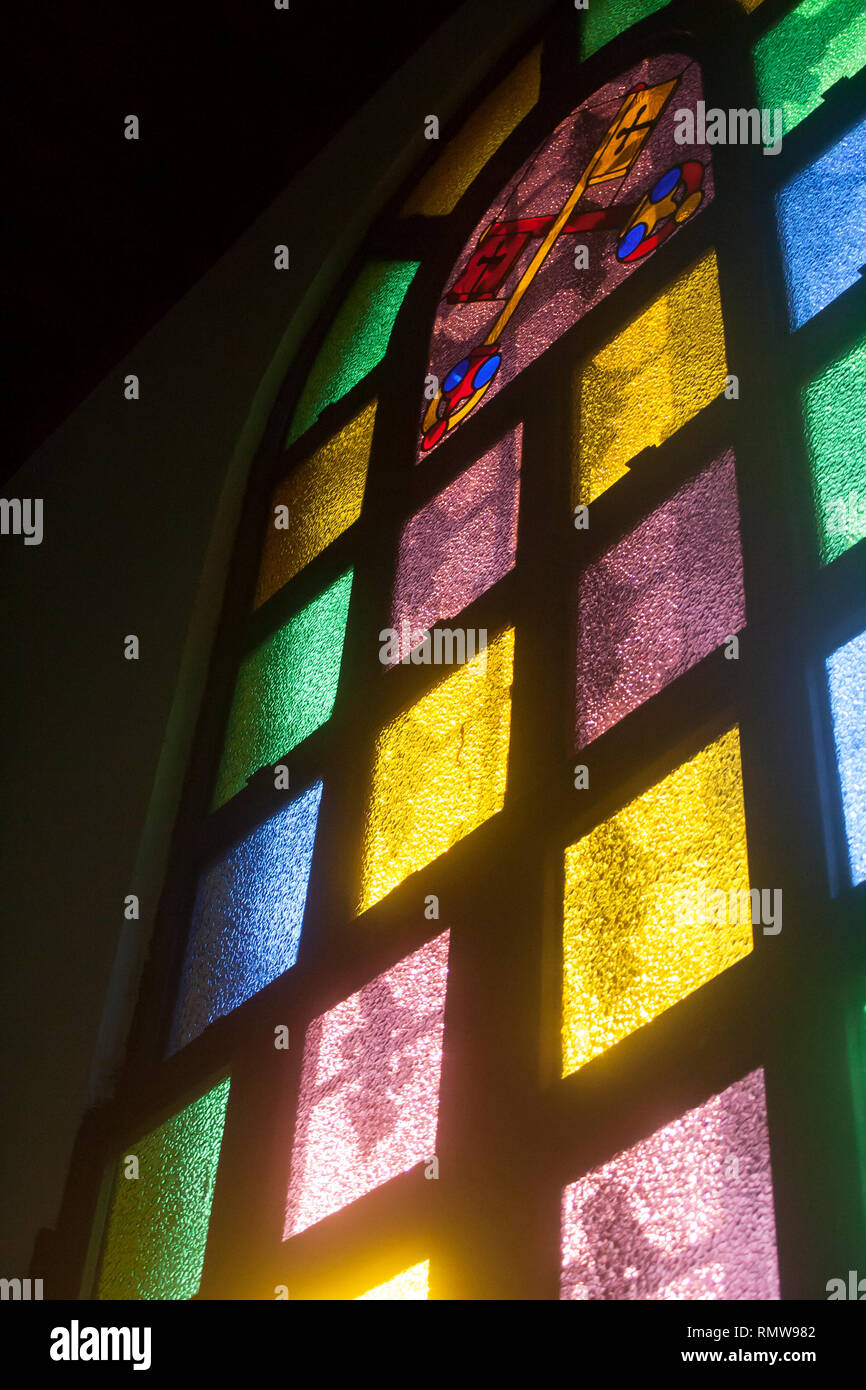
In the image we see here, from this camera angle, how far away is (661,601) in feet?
5.76

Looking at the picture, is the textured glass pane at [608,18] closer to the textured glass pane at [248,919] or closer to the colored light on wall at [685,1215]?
the textured glass pane at [248,919]

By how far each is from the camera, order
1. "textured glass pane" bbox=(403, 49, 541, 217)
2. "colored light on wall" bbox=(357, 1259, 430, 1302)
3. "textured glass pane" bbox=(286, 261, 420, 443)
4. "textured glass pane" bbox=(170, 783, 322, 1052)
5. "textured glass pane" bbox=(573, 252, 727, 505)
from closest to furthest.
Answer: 1. "colored light on wall" bbox=(357, 1259, 430, 1302)
2. "textured glass pane" bbox=(573, 252, 727, 505)
3. "textured glass pane" bbox=(170, 783, 322, 1052)
4. "textured glass pane" bbox=(286, 261, 420, 443)
5. "textured glass pane" bbox=(403, 49, 541, 217)

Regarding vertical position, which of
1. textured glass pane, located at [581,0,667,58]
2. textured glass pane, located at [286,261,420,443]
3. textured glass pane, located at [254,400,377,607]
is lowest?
textured glass pane, located at [254,400,377,607]

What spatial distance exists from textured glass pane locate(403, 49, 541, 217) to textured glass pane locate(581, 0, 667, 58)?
0.15m

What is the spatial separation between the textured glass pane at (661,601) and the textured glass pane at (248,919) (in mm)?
530

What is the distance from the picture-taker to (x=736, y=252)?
199 centimetres

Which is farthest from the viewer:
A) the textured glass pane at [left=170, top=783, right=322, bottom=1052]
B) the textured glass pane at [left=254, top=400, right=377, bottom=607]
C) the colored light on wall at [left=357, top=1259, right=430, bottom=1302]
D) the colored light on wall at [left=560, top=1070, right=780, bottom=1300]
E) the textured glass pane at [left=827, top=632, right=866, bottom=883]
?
the textured glass pane at [left=254, top=400, right=377, bottom=607]

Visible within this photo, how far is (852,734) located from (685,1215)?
49cm

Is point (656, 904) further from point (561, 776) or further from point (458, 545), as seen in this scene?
point (458, 545)

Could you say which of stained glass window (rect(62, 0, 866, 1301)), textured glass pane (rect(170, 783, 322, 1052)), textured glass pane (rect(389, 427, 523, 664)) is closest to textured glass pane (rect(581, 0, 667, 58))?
stained glass window (rect(62, 0, 866, 1301))

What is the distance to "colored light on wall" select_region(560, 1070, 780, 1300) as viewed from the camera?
121cm

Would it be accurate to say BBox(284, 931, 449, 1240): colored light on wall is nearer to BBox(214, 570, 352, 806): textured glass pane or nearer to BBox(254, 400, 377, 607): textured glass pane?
BBox(214, 570, 352, 806): textured glass pane

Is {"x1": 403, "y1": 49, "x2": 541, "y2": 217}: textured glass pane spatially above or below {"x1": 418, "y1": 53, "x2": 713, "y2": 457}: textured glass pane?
above
